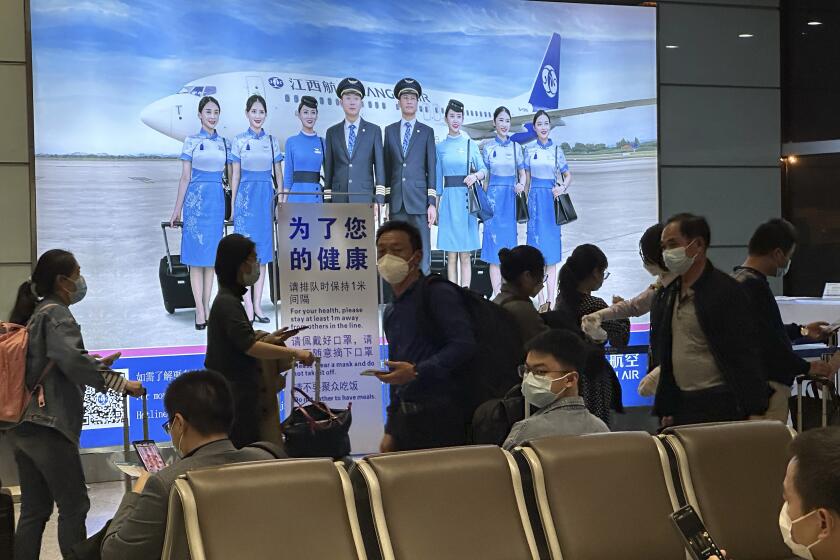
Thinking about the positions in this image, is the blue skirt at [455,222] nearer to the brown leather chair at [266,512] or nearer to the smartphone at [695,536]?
the brown leather chair at [266,512]

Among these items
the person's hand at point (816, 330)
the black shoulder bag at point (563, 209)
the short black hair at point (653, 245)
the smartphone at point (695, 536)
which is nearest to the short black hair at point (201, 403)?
the smartphone at point (695, 536)

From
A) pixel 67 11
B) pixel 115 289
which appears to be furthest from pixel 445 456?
pixel 67 11

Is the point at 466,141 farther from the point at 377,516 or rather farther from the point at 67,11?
the point at 377,516

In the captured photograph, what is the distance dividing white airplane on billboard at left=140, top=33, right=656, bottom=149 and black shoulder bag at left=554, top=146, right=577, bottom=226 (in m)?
0.44

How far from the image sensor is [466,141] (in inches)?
308

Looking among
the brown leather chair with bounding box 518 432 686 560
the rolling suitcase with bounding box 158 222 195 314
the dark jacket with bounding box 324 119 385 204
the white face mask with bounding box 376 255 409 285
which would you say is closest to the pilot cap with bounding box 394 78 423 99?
the dark jacket with bounding box 324 119 385 204

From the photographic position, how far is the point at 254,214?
7.26 m

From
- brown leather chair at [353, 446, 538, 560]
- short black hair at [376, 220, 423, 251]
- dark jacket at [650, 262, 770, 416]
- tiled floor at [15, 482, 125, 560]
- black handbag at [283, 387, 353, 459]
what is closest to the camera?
brown leather chair at [353, 446, 538, 560]

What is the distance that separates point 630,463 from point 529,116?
5.12 m

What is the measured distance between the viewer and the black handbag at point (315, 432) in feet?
16.4

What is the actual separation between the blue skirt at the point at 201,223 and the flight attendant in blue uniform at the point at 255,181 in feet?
0.43

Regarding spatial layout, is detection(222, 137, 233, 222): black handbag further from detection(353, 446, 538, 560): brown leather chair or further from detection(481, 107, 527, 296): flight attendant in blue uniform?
detection(353, 446, 538, 560): brown leather chair

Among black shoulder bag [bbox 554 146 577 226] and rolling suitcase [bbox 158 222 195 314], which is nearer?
rolling suitcase [bbox 158 222 195 314]

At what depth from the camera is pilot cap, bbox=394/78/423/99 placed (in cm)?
761
